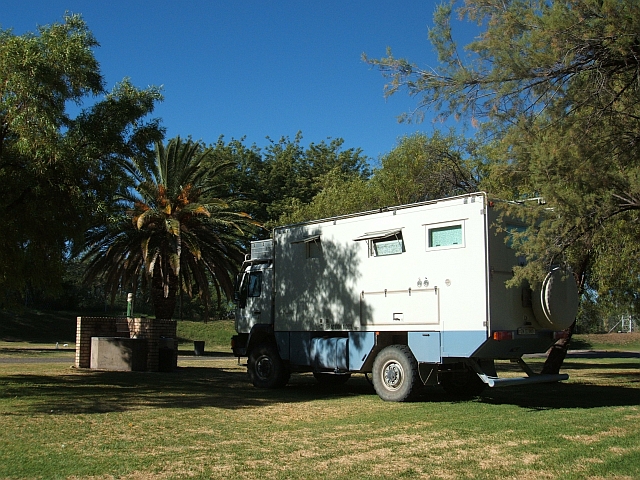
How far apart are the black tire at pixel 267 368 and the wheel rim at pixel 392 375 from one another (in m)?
3.21

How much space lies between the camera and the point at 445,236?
42.0 feet

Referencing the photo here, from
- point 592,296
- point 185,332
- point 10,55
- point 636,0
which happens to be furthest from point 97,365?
point 185,332

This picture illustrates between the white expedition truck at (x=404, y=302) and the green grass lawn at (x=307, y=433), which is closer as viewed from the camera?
the green grass lawn at (x=307, y=433)

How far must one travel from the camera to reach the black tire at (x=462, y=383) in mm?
14281

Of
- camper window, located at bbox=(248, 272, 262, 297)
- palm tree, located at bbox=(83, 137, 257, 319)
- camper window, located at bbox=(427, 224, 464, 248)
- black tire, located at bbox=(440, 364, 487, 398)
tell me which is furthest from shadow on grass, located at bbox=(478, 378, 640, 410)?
palm tree, located at bbox=(83, 137, 257, 319)

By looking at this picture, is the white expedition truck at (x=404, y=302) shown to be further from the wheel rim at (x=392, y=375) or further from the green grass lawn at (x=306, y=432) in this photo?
the green grass lawn at (x=306, y=432)

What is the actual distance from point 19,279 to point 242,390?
214 inches

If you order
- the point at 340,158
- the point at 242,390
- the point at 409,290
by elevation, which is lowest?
the point at 242,390

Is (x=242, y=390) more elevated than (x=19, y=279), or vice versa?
(x=19, y=279)

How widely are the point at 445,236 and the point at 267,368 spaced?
5895 millimetres

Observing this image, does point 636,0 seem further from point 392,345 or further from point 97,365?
→ point 97,365

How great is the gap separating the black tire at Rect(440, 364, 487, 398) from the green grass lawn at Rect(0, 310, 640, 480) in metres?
0.20

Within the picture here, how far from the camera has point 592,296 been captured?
2105cm

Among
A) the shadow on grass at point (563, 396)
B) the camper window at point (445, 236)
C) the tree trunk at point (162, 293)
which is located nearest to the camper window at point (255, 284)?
the camper window at point (445, 236)
